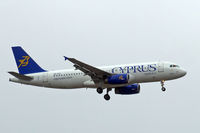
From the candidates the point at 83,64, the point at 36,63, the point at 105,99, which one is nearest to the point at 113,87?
the point at 105,99

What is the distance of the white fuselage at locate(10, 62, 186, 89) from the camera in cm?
6072

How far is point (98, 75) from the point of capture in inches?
2462

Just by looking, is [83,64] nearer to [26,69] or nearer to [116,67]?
[116,67]

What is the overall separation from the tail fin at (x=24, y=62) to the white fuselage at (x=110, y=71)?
4.53 feet

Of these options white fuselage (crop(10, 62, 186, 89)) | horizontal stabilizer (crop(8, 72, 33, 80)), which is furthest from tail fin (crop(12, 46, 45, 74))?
horizontal stabilizer (crop(8, 72, 33, 80))

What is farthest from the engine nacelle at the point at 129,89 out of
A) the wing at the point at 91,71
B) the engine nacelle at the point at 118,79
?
the engine nacelle at the point at 118,79

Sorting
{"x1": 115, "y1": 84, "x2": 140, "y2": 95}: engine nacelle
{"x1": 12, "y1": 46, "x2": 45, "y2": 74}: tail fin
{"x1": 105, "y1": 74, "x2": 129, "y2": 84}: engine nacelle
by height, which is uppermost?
{"x1": 12, "y1": 46, "x2": 45, "y2": 74}: tail fin

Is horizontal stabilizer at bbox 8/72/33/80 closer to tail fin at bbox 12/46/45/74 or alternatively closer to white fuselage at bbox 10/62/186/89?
white fuselage at bbox 10/62/186/89

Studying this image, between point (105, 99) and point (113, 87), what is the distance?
2293 millimetres

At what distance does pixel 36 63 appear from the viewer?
2677 inches

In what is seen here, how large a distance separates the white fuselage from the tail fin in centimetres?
138

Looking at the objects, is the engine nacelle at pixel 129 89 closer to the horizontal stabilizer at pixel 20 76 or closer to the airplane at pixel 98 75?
the airplane at pixel 98 75

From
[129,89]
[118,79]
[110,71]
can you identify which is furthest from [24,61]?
[118,79]

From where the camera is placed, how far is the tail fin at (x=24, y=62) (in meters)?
67.4
